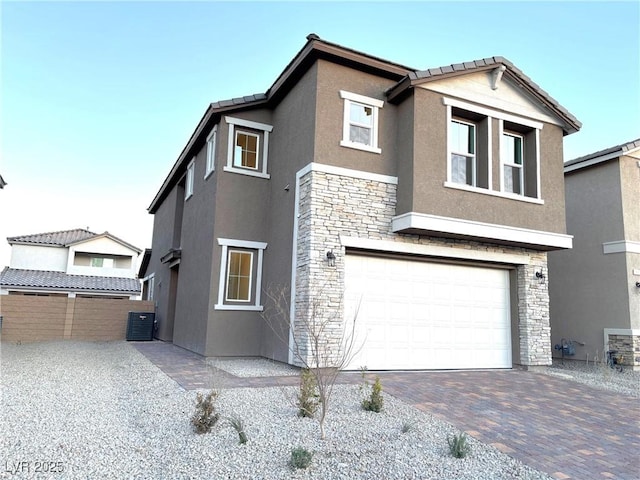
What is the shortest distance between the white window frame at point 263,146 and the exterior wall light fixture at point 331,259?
365 cm

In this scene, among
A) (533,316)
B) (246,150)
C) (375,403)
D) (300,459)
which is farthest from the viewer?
(246,150)

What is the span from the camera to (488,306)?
11.4m

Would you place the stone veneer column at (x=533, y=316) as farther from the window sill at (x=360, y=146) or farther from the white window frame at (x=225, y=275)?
the white window frame at (x=225, y=275)

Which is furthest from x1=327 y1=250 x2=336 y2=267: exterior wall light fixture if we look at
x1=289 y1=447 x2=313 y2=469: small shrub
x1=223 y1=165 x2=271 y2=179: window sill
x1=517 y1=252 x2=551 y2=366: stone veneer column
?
x1=289 y1=447 x2=313 y2=469: small shrub

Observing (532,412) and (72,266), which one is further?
(72,266)

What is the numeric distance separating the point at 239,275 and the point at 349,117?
4.77 metres

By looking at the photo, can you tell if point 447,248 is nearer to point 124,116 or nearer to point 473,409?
point 473,409

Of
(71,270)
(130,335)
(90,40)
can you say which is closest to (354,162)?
(90,40)

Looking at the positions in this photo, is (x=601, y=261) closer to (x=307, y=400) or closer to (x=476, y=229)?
(x=476, y=229)

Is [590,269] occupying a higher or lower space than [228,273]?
higher


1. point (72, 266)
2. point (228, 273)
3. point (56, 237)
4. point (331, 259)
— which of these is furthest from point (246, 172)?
point (56, 237)

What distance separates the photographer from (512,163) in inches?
451

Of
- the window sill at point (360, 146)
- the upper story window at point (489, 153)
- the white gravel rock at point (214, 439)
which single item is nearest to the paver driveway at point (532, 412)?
the white gravel rock at point (214, 439)

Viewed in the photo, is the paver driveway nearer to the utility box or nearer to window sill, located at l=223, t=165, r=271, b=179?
window sill, located at l=223, t=165, r=271, b=179
